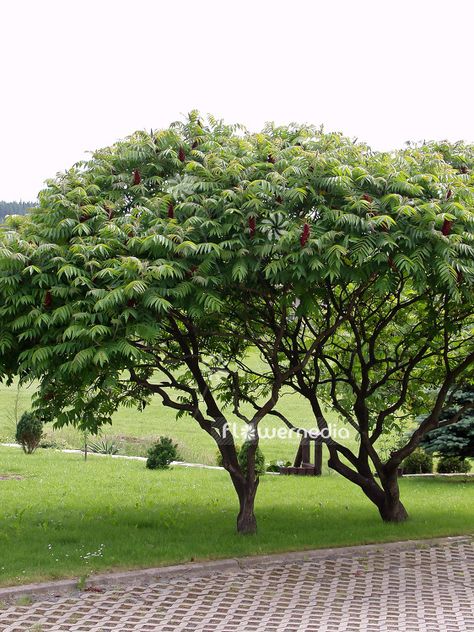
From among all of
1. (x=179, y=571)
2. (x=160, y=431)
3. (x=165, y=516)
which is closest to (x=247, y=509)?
(x=165, y=516)

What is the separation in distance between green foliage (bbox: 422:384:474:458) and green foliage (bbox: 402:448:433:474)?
45.6 inches

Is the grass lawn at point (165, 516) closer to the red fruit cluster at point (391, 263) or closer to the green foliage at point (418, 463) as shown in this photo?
the green foliage at point (418, 463)

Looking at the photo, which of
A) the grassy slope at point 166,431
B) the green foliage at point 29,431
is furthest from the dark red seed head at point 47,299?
the grassy slope at point 166,431

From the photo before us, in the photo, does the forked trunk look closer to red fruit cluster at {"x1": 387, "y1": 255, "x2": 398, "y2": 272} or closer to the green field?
red fruit cluster at {"x1": 387, "y1": 255, "x2": 398, "y2": 272}

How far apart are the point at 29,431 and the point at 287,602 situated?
47.5 feet

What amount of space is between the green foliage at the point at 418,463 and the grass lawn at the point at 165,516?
1.16 metres

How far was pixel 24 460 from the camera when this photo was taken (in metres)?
21.1

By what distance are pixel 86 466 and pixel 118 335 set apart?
40.3 feet

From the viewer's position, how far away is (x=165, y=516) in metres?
13.6

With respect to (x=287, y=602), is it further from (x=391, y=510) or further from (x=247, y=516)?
(x=391, y=510)

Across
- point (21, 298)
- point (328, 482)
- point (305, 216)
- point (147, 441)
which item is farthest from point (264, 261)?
point (147, 441)

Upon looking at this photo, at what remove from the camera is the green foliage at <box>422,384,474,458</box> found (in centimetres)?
1970

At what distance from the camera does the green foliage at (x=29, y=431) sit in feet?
72.3

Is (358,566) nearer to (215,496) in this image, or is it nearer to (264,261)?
(264,261)
